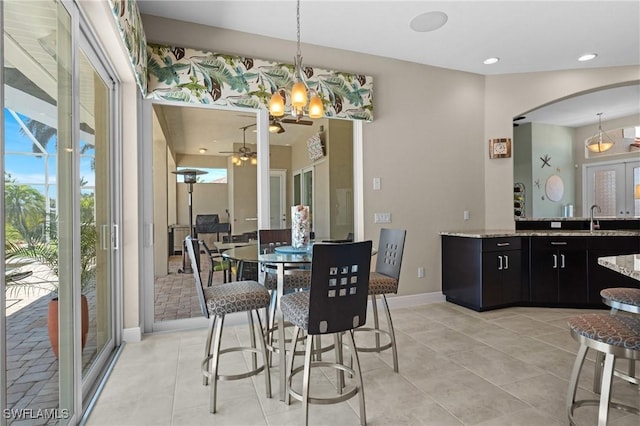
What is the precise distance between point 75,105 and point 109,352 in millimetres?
1890

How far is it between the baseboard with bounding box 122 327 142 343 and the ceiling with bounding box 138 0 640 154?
6.14 feet

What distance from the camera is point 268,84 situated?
352 cm

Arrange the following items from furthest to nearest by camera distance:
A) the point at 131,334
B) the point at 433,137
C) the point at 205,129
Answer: the point at 433,137 < the point at 205,129 < the point at 131,334

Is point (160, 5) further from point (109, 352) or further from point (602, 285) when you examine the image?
point (602, 285)

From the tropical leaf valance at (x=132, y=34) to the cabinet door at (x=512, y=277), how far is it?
3.93m

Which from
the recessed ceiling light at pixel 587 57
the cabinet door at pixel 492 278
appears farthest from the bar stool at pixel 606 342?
the recessed ceiling light at pixel 587 57

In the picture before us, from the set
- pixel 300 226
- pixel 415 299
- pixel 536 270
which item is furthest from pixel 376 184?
pixel 536 270

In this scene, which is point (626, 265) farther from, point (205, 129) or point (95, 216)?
point (205, 129)

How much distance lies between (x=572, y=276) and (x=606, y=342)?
115 inches

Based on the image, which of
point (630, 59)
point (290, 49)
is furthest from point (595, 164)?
point (290, 49)

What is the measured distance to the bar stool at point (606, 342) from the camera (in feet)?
5.08

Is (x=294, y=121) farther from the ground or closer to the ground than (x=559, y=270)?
farther from the ground

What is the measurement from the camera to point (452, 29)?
3.45m

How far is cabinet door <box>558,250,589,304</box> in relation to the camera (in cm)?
401
